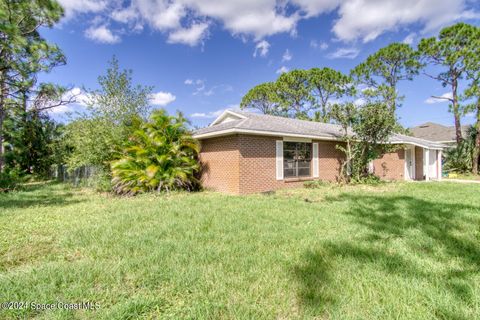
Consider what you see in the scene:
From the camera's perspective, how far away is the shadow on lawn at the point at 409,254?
2561 millimetres

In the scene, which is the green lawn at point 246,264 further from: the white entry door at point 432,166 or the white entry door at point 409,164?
the white entry door at point 432,166

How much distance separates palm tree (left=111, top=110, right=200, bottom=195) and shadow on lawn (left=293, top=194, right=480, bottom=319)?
696 cm

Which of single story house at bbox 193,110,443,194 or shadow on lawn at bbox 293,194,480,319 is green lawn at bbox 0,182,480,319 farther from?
single story house at bbox 193,110,443,194

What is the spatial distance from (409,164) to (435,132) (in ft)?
56.3

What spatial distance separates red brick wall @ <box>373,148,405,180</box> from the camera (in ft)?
50.6

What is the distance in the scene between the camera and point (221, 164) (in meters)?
10.6

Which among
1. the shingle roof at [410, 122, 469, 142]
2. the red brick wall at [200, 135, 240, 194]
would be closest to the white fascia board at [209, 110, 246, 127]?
the red brick wall at [200, 135, 240, 194]

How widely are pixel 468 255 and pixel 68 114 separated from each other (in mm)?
17646

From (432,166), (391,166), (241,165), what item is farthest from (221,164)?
(432,166)

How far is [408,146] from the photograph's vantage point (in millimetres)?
16984

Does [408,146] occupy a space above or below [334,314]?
above

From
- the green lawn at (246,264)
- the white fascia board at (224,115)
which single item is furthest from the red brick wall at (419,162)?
the white fascia board at (224,115)

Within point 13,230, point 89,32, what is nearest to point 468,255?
point 13,230

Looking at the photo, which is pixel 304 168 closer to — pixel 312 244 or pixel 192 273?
pixel 312 244
